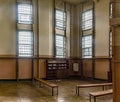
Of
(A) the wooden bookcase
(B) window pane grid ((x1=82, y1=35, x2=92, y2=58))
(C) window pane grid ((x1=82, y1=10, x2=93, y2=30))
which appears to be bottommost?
(A) the wooden bookcase

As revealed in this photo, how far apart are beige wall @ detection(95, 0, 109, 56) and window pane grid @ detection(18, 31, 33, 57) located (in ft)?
12.4

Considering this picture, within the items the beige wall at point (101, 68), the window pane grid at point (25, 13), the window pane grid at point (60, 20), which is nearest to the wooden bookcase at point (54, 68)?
the beige wall at point (101, 68)

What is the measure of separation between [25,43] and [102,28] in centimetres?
436

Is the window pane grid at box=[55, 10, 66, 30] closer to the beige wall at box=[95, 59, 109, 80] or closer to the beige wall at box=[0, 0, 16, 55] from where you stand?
the beige wall at box=[0, 0, 16, 55]

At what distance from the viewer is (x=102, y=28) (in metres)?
11.1

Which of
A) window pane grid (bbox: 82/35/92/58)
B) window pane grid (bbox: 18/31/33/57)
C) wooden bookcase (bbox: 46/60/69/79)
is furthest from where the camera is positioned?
window pane grid (bbox: 82/35/92/58)

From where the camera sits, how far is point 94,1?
38.3ft

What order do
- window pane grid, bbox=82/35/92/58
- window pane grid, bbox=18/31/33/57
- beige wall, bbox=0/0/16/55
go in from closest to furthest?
beige wall, bbox=0/0/16/55, window pane grid, bbox=18/31/33/57, window pane grid, bbox=82/35/92/58

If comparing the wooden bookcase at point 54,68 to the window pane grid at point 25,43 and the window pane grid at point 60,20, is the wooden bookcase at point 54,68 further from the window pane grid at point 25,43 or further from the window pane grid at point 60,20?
the window pane grid at point 60,20

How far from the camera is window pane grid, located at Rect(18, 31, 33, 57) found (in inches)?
443

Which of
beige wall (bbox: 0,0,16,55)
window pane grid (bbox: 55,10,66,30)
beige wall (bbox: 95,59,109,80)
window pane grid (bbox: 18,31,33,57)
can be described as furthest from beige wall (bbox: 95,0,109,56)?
beige wall (bbox: 0,0,16,55)

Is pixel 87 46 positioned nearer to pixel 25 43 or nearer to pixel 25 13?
pixel 25 43

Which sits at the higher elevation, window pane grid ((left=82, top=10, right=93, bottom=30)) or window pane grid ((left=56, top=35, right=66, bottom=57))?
window pane grid ((left=82, top=10, right=93, bottom=30))

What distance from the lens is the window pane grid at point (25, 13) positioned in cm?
1130
